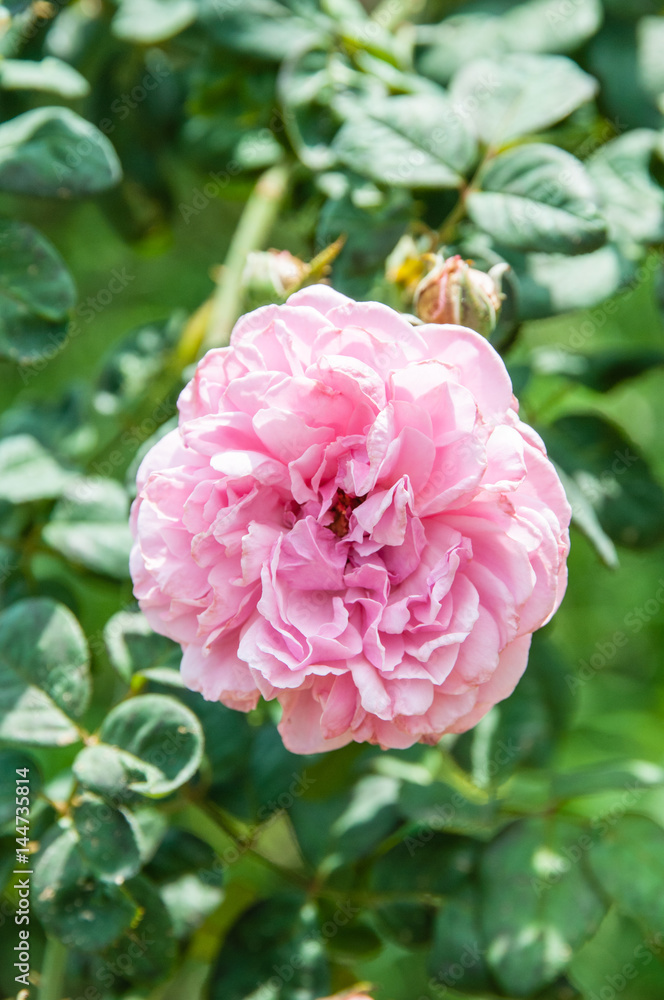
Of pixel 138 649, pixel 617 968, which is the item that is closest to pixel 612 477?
pixel 138 649

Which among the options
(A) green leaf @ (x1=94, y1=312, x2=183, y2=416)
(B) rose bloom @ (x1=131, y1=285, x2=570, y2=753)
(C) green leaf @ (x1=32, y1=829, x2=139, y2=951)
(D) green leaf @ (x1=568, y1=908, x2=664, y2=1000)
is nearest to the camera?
(B) rose bloom @ (x1=131, y1=285, x2=570, y2=753)

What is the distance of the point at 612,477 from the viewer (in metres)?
0.81

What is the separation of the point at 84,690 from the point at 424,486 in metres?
0.32

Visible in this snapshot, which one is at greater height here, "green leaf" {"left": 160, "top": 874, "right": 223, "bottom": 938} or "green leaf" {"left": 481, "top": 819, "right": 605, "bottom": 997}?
"green leaf" {"left": 160, "top": 874, "right": 223, "bottom": 938}

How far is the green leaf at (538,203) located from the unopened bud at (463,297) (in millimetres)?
66

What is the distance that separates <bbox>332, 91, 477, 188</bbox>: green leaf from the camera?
25.8 inches

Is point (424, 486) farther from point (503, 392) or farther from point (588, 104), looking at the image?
point (588, 104)

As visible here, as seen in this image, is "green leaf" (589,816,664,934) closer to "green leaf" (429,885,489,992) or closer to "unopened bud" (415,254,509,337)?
"green leaf" (429,885,489,992)

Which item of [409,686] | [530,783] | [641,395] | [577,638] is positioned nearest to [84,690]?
[409,686]

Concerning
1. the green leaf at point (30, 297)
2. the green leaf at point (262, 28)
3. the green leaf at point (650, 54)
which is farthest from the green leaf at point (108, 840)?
the green leaf at point (650, 54)

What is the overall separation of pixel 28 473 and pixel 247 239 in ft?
1.08

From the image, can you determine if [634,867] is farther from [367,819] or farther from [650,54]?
[650,54]

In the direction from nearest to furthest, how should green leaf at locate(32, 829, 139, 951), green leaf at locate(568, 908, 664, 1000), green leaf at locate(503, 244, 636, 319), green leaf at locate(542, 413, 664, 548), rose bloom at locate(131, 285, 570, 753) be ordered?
1. rose bloom at locate(131, 285, 570, 753)
2. green leaf at locate(32, 829, 139, 951)
3. green leaf at locate(503, 244, 636, 319)
4. green leaf at locate(542, 413, 664, 548)
5. green leaf at locate(568, 908, 664, 1000)

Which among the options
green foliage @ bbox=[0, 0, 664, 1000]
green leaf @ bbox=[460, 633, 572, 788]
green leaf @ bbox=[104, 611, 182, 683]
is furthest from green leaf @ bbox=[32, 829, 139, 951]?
green leaf @ bbox=[460, 633, 572, 788]
